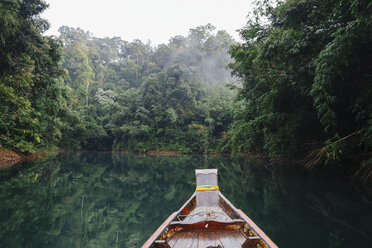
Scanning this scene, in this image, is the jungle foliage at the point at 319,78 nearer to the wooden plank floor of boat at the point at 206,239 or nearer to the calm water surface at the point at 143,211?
the calm water surface at the point at 143,211

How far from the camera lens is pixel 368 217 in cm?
453

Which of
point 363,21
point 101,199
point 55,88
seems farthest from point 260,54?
point 55,88

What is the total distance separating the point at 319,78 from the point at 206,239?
4326 millimetres

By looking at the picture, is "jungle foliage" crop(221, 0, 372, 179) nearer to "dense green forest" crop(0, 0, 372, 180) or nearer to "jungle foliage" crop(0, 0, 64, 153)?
"dense green forest" crop(0, 0, 372, 180)

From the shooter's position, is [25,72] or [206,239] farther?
[25,72]

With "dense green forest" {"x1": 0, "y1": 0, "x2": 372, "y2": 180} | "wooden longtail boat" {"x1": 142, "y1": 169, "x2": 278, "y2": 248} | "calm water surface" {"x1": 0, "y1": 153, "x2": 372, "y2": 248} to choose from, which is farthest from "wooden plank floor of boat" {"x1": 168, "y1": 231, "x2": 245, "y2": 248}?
"dense green forest" {"x1": 0, "y1": 0, "x2": 372, "y2": 180}

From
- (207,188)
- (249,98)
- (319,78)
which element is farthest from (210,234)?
(249,98)

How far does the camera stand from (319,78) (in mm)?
4910

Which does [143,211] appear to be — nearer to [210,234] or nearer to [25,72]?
[210,234]

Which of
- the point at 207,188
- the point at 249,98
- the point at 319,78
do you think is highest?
the point at 249,98

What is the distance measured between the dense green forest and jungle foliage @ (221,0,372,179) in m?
0.03

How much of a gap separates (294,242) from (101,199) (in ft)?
17.6

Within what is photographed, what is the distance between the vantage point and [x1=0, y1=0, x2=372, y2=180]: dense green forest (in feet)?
18.0

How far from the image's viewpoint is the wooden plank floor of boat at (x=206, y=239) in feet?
7.97
